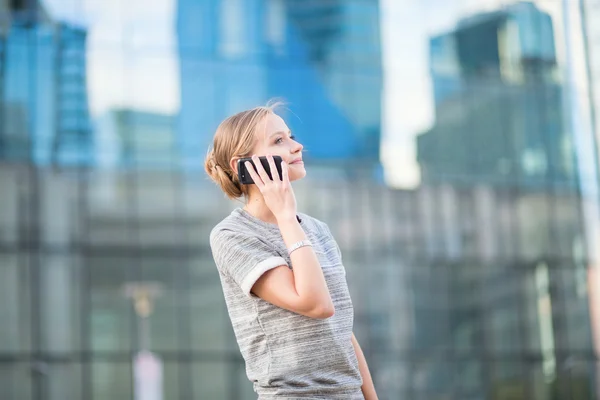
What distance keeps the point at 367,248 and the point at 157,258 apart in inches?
219

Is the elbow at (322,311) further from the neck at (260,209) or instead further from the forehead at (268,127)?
the forehead at (268,127)

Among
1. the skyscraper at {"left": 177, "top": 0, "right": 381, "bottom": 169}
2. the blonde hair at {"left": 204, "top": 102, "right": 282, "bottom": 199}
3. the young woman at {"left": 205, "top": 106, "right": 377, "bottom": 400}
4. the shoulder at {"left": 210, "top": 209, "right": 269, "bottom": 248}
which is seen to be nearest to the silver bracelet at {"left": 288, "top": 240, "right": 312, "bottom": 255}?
the young woman at {"left": 205, "top": 106, "right": 377, "bottom": 400}

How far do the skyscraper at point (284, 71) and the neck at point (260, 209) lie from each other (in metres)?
22.4

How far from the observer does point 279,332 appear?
2719mm

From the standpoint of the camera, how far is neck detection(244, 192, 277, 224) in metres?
2.94

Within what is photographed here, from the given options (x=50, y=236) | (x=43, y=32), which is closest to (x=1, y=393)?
(x=50, y=236)

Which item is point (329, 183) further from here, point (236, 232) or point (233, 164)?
point (236, 232)

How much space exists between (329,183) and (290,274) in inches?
930

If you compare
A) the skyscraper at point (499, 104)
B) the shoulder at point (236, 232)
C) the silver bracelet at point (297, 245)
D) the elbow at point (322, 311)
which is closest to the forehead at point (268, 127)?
the shoulder at point (236, 232)

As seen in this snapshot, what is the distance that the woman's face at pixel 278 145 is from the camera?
291cm

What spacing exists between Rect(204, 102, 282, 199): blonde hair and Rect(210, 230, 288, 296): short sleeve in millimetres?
203

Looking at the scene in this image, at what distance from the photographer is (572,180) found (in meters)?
29.1

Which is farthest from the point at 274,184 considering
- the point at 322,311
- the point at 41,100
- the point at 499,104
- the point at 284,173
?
the point at 499,104

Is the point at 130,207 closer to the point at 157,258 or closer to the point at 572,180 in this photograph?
the point at 157,258
